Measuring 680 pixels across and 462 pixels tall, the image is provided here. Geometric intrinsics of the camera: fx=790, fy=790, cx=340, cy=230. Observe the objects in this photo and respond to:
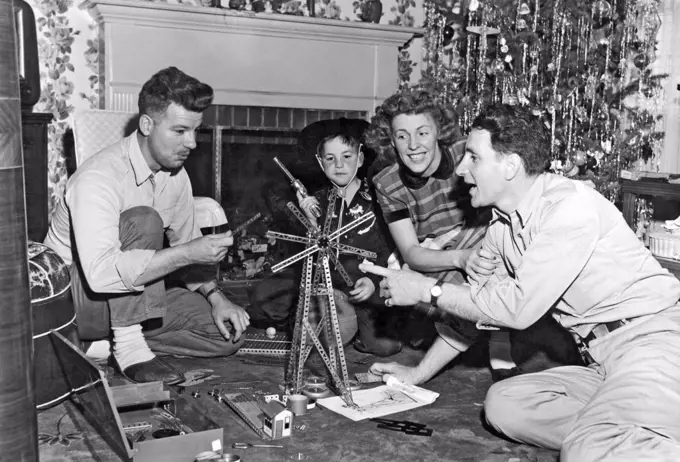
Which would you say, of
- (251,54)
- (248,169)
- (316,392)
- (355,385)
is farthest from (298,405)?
(251,54)

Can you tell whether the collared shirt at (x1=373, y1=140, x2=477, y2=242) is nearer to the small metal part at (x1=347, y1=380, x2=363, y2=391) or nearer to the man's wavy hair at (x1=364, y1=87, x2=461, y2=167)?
the man's wavy hair at (x1=364, y1=87, x2=461, y2=167)

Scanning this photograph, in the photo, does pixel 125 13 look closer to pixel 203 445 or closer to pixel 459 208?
pixel 459 208

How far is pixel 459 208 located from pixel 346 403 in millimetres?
1097

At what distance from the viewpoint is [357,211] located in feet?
13.0

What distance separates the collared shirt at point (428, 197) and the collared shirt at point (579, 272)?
93cm

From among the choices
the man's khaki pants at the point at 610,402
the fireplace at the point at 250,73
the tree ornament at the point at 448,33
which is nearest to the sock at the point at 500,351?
the man's khaki pants at the point at 610,402

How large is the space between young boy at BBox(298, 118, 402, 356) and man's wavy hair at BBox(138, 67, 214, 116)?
2.45 feet

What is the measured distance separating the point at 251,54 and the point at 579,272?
3536 mm

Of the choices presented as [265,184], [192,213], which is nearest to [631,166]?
[265,184]

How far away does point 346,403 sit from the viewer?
310 centimetres

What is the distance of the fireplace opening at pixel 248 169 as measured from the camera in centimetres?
562

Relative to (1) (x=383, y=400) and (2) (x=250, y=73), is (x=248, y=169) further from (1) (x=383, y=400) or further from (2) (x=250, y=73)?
(1) (x=383, y=400)

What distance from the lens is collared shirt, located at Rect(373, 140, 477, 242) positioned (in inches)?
142

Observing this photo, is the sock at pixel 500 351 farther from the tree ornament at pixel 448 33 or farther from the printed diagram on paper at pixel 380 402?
the tree ornament at pixel 448 33
